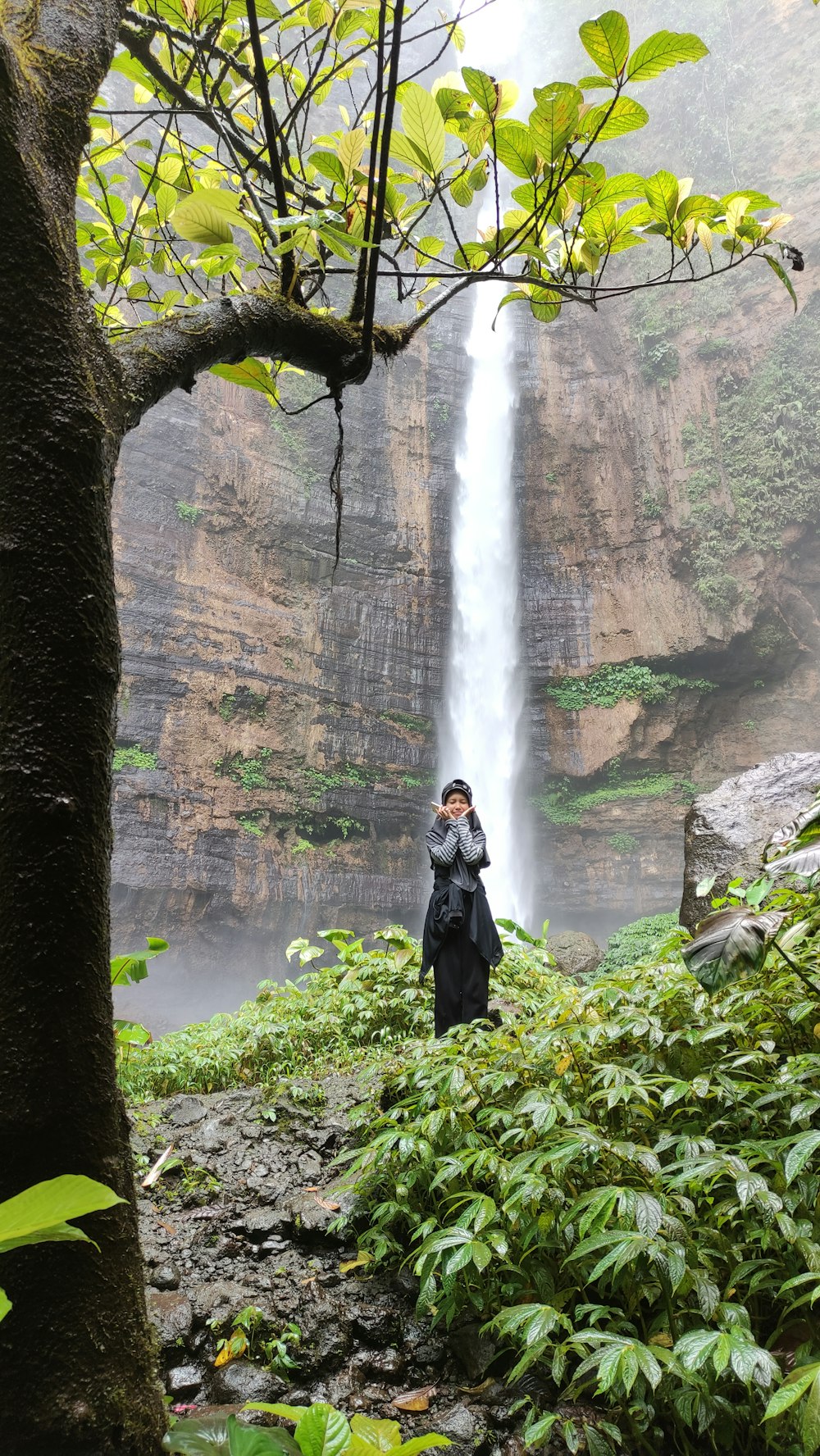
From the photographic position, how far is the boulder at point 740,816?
6184mm

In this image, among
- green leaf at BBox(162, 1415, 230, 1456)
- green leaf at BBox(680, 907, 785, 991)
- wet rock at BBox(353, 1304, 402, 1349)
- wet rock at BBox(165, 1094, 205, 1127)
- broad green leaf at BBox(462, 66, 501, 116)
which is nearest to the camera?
green leaf at BBox(162, 1415, 230, 1456)

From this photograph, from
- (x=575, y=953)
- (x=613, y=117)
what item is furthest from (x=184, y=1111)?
(x=575, y=953)

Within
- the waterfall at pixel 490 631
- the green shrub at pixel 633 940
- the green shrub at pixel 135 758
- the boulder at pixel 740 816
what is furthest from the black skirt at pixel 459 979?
the waterfall at pixel 490 631

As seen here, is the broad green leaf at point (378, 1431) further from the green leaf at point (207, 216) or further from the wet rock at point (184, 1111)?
the wet rock at point (184, 1111)

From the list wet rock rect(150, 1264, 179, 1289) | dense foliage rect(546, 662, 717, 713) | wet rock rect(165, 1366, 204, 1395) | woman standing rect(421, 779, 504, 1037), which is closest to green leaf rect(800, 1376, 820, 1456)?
wet rock rect(165, 1366, 204, 1395)

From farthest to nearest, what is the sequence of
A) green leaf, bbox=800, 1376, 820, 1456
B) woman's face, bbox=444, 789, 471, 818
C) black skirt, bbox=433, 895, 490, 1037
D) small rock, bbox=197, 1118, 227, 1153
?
woman's face, bbox=444, 789, 471, 818 < black skirt, bbox=433, 895, 490, 1037 < small rock, bbox=197, 1118, 227, 1153 < green leaf, bbox=800, 1376, 820, 1456

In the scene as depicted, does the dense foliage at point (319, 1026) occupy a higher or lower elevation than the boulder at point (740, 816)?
lower

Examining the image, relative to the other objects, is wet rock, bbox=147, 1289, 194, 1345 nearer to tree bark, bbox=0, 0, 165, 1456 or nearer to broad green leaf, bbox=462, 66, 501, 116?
tree bark, bbox=0, 0, 165, 1456

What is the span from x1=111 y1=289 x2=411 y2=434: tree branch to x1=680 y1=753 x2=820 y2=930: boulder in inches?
205

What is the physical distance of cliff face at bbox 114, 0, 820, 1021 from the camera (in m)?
13.8

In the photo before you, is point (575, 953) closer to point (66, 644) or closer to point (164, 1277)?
point (164, 1277)

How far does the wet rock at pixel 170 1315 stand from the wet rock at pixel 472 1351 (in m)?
0.70

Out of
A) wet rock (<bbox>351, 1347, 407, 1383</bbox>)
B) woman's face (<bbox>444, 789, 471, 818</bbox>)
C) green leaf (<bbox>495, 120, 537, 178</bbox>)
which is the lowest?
wet rock (<bbox>351, 1347, 407, 1383</bbox>)

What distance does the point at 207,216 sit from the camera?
1.31 m
